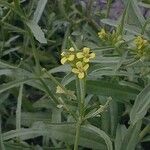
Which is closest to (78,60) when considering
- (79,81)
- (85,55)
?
(85,55)

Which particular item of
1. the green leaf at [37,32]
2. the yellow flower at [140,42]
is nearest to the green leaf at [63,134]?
the green leaf at [37,32]

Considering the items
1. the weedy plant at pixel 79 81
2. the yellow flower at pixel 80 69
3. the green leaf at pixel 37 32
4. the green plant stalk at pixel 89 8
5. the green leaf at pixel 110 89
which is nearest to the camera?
the yellow flower at pixel 80 69

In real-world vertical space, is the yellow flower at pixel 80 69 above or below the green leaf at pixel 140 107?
above

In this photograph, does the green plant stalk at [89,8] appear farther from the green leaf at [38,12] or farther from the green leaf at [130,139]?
the green leaf at [130,139]

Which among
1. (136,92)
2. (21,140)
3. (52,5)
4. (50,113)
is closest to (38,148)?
(21,140)

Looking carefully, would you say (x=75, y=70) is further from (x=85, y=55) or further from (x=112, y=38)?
(x=112, y=38)

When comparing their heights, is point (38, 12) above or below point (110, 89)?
above

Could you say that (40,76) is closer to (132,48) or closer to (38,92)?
(132,48)
